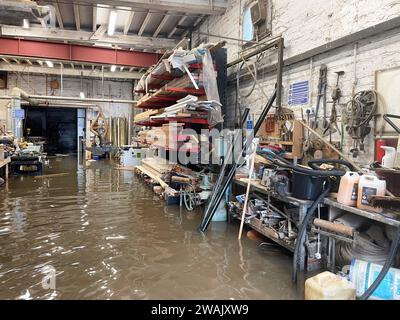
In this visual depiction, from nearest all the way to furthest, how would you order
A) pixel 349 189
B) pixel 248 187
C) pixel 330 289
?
Result: pixel 330 289 → pixel 349 189 → pixel 248 187

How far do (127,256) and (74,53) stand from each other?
6.80 m

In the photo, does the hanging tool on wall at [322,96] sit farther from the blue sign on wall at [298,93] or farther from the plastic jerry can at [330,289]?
the plastic jerry can at [330,289]

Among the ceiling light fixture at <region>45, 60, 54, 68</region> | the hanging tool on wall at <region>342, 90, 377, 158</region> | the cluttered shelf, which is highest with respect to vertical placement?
the ceiling light fixture at <region>45, 60, 54, 68</region>

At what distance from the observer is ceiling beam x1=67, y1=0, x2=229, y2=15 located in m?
5.39

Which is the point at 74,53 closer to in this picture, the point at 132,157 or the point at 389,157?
the point at 132,157

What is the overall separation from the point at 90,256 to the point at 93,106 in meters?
11.3

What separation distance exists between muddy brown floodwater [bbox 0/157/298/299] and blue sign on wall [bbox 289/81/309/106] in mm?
1777

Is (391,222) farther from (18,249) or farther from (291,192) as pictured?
(18,249)

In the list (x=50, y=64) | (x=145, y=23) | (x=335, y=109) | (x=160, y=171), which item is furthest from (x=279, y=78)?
(x=50, y=64)

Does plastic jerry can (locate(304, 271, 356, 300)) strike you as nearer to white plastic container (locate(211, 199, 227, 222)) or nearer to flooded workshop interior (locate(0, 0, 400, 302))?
flooded workshop interior (locate(0, 0, 400, 302))

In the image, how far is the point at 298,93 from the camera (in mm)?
4121

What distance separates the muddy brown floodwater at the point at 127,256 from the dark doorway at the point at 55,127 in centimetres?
1264

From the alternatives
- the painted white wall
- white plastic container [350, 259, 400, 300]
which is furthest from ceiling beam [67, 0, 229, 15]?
the painted white wall
